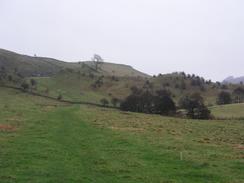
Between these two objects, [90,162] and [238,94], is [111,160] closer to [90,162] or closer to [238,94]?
[90,162]

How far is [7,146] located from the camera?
89.4 ft

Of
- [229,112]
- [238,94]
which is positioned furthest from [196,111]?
[238,94]

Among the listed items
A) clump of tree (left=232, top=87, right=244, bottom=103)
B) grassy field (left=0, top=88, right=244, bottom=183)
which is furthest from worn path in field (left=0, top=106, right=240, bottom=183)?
clump of tree (left=232, top=87, right=244, bottom=103)

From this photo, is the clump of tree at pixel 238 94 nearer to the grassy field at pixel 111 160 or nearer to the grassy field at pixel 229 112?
the grassy field at pixel 229 112

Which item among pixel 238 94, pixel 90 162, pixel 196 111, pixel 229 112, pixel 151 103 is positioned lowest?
pixel 90 162

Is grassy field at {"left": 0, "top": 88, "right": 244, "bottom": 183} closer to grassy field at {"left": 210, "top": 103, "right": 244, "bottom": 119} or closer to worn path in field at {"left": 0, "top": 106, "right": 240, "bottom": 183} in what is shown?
worn path in field at {"left": 0, "top": 106, "right": 240, "bottom": 183}

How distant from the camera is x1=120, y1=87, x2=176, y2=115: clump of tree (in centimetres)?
11468

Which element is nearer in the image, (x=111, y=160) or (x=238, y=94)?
(x=111, y=160)

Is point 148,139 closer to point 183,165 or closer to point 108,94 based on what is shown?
point 183,165

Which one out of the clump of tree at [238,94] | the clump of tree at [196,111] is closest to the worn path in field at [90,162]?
the clump of tree at [196,111]

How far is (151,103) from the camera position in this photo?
122 meters

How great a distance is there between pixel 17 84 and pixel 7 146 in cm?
15149

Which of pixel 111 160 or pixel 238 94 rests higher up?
pixel 238 94

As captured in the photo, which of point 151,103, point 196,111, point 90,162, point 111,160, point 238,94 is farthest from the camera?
point 238,94
